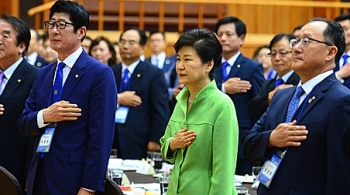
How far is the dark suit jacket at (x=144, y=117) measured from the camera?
6.34m

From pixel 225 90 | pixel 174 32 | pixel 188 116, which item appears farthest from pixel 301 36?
pixel 174 32

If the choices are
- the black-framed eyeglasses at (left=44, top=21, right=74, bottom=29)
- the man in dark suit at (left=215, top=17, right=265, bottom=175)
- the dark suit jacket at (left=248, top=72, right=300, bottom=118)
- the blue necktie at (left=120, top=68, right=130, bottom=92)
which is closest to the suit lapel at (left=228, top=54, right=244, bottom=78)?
the man in dark suit at (left=215, top=17, right=265, bottom=175)

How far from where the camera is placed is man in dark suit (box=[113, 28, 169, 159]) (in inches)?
249

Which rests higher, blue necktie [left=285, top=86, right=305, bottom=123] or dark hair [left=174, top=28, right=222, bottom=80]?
dark hair [left=174, top=28, right=222, bottom=80]

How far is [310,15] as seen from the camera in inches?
486

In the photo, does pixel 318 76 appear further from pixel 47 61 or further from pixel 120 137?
pixel 47 61

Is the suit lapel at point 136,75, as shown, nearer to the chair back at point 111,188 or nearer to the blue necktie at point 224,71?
the blue necktie at point 224,71

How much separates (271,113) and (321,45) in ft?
1.31

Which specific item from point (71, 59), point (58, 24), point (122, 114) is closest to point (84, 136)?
point (71, 59)

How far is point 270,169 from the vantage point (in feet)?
10.3

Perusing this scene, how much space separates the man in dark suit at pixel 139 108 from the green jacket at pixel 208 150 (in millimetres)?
3061

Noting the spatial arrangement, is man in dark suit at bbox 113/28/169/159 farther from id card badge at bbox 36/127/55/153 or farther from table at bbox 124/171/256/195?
id card badge at bbox 36/127/55/153

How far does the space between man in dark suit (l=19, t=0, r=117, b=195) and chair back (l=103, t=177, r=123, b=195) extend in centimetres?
3

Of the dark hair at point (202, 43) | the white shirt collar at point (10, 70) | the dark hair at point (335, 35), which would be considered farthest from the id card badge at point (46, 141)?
the dark hair at point (335, 35)
